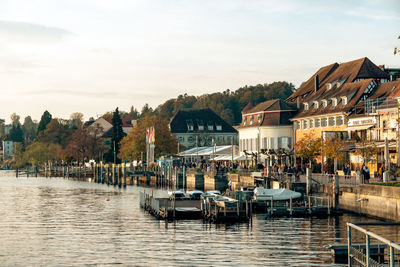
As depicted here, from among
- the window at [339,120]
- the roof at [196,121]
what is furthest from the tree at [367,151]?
the roof at [196,121]

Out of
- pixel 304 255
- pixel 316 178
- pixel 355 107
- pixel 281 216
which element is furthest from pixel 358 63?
pixel 304 255

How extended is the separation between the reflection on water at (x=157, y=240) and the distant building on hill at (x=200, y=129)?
330 feet

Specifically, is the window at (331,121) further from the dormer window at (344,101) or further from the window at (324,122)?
the dormer window at (344,101)

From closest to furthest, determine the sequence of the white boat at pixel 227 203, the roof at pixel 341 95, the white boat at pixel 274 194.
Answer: the white boat at pixel 227 203
the white boat at pixel 274 194
the roof at pixel 341 95

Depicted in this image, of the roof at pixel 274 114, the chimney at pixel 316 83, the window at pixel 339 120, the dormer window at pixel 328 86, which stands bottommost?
the window at pixel 339 120

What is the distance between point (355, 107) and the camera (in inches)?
3423

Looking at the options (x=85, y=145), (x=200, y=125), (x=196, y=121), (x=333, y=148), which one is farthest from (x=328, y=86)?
(x=85, y=145)

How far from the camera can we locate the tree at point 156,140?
134 m

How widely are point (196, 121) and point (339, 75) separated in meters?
71.3

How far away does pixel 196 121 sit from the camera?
170 metres

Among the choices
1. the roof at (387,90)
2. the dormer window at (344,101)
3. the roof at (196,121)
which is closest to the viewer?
the roof at (387,90)

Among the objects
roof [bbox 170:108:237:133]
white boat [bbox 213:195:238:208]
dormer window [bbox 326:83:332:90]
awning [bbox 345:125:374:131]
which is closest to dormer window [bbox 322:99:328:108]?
dormer window [bbox 326:83:332:90]

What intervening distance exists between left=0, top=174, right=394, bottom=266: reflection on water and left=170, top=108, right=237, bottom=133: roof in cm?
10293

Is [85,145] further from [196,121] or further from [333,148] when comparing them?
[333,148]
